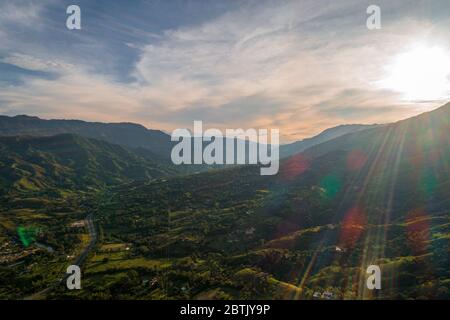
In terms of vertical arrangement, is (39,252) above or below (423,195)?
below

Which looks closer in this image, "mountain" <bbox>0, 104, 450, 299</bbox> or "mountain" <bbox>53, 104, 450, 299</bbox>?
"mountain" <bbox>53, 104, 450, 299</bbox>

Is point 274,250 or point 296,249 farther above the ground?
point 274,250

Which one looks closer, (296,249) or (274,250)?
(274,250)

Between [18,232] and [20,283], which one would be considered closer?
[20,283]

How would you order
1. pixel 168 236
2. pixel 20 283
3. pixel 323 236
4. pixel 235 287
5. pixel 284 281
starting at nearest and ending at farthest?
pixel 235 287 → pixel 284 281 → pixel 20 283 → pixel 323 236 → pixel 168 236

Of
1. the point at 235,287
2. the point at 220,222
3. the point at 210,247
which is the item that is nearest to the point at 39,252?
the point at 210,247

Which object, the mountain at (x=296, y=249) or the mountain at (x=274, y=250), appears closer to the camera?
the mountain at (x=296, y=249)
